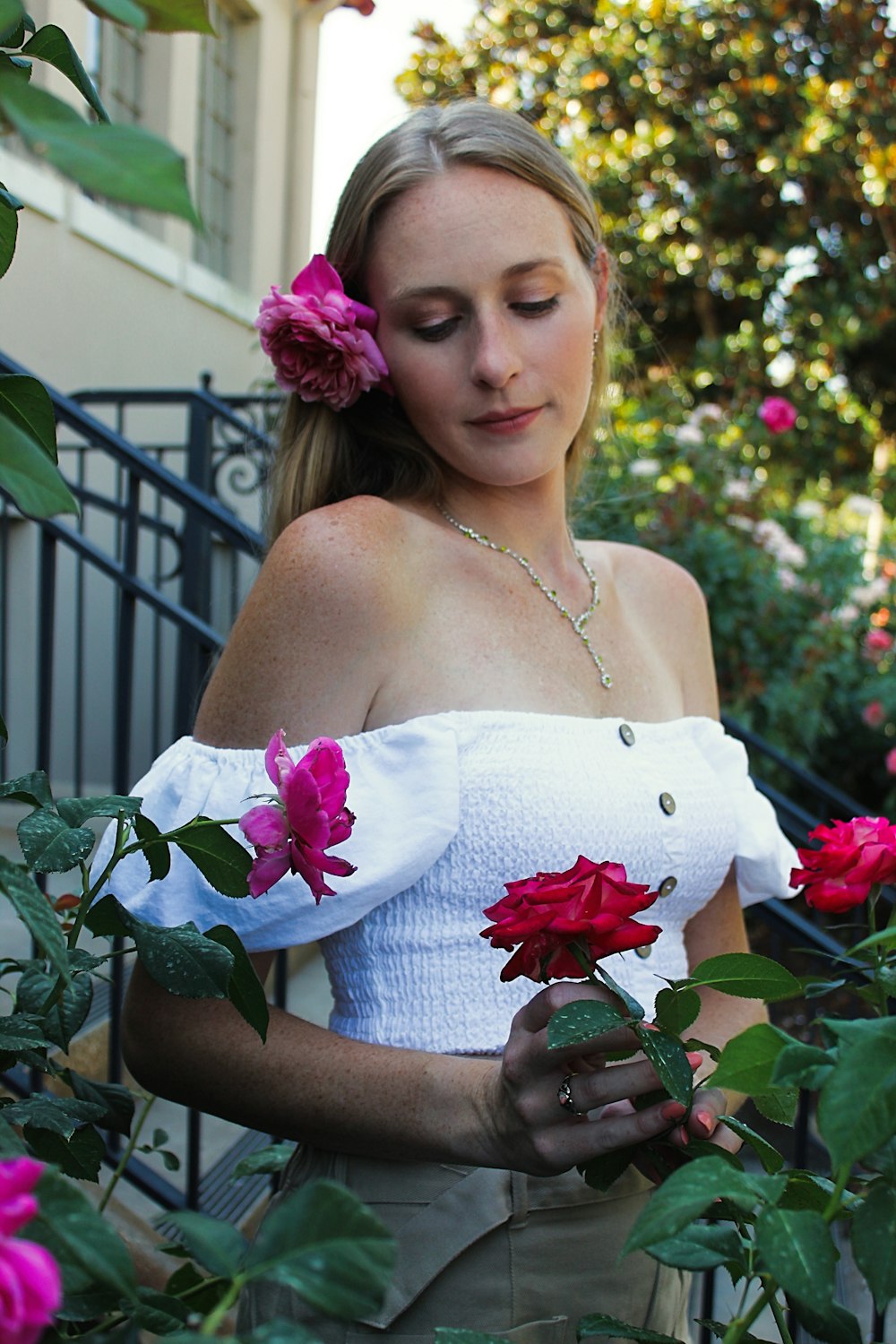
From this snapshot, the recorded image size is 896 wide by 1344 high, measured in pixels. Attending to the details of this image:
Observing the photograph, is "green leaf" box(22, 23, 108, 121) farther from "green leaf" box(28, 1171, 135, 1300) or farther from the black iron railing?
the black iron railing

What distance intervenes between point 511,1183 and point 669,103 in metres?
12.7

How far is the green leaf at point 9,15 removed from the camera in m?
0.49

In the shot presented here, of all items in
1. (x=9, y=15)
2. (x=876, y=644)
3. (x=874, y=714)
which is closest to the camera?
(x=9, y=15)

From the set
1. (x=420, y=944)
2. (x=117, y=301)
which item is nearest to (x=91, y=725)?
(x=117, y=301)

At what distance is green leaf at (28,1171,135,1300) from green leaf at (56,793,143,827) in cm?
37

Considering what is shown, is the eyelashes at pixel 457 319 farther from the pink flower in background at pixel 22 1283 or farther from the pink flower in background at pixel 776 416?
the pink flower in background at pixel 776 416

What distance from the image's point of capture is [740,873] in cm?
180

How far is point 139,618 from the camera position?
5.91 metres

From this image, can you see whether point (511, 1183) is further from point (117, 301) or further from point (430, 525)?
point (117, 301)

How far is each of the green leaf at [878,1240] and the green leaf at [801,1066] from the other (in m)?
0.06

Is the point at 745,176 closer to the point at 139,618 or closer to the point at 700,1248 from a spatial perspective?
the point at 139,618

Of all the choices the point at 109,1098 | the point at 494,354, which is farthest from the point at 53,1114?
the point at 494,354

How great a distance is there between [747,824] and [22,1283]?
146 centimetres

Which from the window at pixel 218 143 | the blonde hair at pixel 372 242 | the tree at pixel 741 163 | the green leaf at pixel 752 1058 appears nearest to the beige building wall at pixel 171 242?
the window at pixel 218 143
